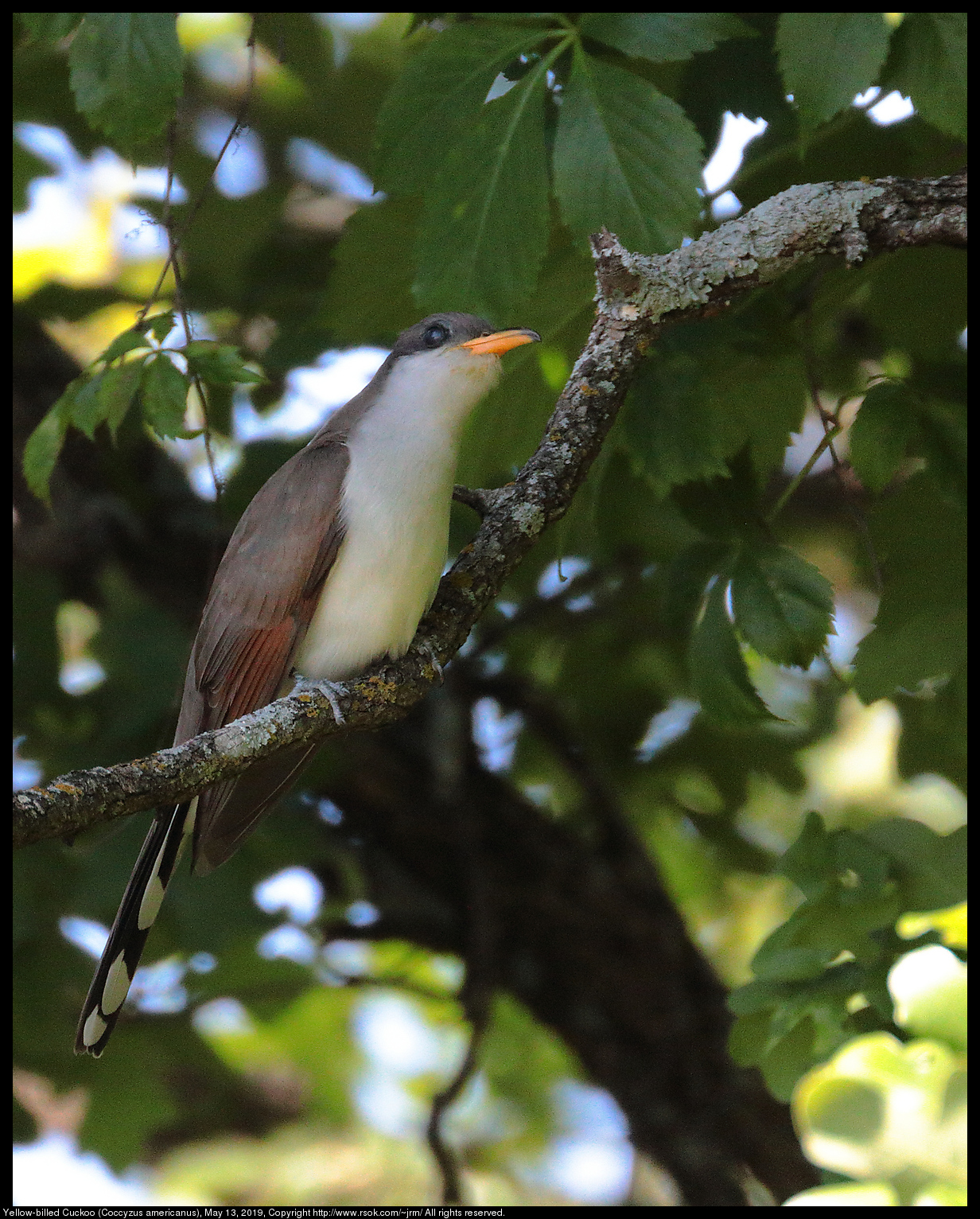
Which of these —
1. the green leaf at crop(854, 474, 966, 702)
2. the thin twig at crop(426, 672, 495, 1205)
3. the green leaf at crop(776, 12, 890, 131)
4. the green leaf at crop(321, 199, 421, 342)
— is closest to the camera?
the green leaf at crop(776, 12, 890, 131)

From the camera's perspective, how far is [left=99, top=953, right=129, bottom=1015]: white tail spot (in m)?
2.88

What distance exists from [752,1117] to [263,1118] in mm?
2954

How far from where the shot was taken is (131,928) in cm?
304

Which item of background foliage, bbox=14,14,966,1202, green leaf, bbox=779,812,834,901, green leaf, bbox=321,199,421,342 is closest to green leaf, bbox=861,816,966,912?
background foliage, bbox=14,14,966,1202

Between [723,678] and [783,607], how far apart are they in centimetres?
23

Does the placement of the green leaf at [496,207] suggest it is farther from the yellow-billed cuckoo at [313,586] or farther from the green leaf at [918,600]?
the green leaf at [918,600]

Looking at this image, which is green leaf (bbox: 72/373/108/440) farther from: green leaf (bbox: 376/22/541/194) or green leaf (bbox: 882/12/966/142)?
green leaf (bbox: 882/12/966/142)

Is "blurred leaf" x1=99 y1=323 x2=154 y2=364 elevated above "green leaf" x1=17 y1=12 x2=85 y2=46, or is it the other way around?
"green leaf" x1=17 y1=12 x2=85 y2=46

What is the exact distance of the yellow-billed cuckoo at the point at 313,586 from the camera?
3080 millimetres

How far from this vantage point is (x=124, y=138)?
2543mm

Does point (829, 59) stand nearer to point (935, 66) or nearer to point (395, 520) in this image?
point (935, 66)

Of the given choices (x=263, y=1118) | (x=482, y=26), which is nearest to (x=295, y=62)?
(x=482, y=26)

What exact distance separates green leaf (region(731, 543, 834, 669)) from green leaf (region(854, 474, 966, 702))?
0.22 m
